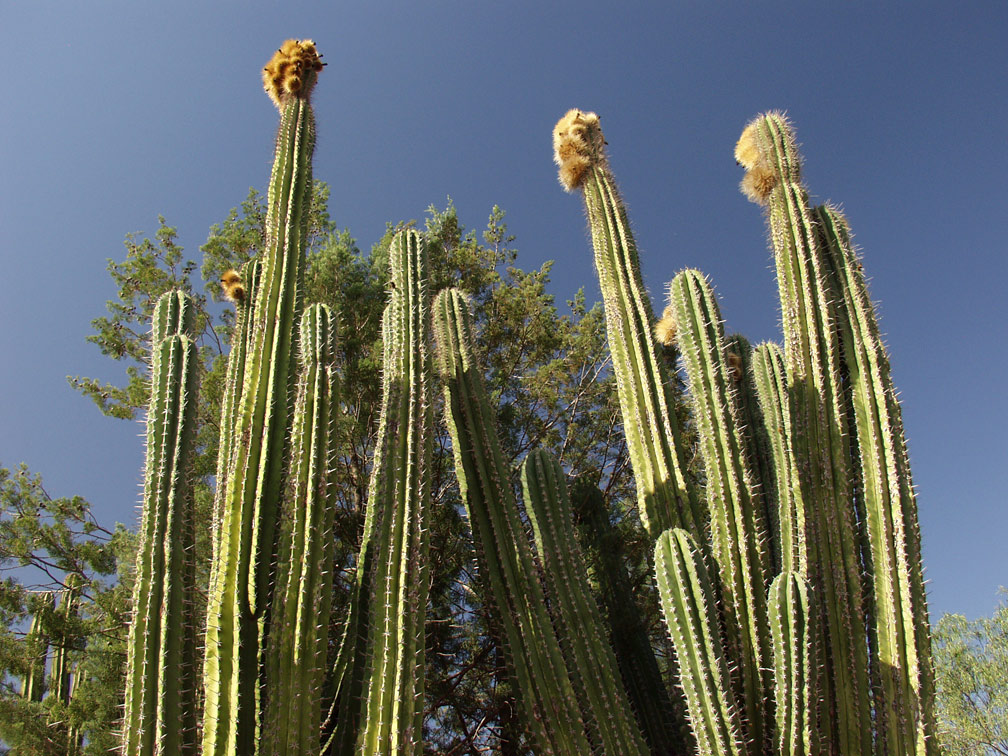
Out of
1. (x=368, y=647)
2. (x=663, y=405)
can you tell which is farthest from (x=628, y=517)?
(x=368, y=647)

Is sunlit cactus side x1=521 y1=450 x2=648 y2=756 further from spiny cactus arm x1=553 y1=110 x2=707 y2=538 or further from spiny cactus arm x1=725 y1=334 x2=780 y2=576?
spiny cactus arm x1=725 y1=334 x2=780 y2=576

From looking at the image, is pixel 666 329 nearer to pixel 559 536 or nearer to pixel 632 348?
pixel 632 348

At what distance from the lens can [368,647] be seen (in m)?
3.18

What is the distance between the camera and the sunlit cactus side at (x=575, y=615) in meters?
3.71

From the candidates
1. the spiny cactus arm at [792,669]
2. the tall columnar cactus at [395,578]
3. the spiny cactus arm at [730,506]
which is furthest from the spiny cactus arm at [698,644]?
the tall columnar cactus at [395,578]

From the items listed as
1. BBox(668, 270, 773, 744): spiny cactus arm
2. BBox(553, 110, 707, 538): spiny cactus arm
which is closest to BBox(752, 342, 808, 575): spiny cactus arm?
BBox(668, 270, 773, 744): spiny cactus arm

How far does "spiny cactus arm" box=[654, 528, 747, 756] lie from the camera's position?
3119mm

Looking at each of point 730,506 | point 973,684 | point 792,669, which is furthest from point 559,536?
point 973,684

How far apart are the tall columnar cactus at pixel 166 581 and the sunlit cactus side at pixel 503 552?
67.0 inches

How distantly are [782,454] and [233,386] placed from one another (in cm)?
333

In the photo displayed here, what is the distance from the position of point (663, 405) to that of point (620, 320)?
763 mm

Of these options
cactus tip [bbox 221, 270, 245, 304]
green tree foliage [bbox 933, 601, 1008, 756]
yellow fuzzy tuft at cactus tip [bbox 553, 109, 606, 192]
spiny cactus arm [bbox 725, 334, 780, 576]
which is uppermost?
yellow fuzzy tuft at cactus tip [bbox 553, 109, 606, 192]

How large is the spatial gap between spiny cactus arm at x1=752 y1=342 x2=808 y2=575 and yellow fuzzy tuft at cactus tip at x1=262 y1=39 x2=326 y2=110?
3.88 m

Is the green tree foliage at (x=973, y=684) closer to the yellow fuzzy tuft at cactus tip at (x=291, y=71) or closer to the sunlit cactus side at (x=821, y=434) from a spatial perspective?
the sunlit cactus side at (x=821, y=434)
